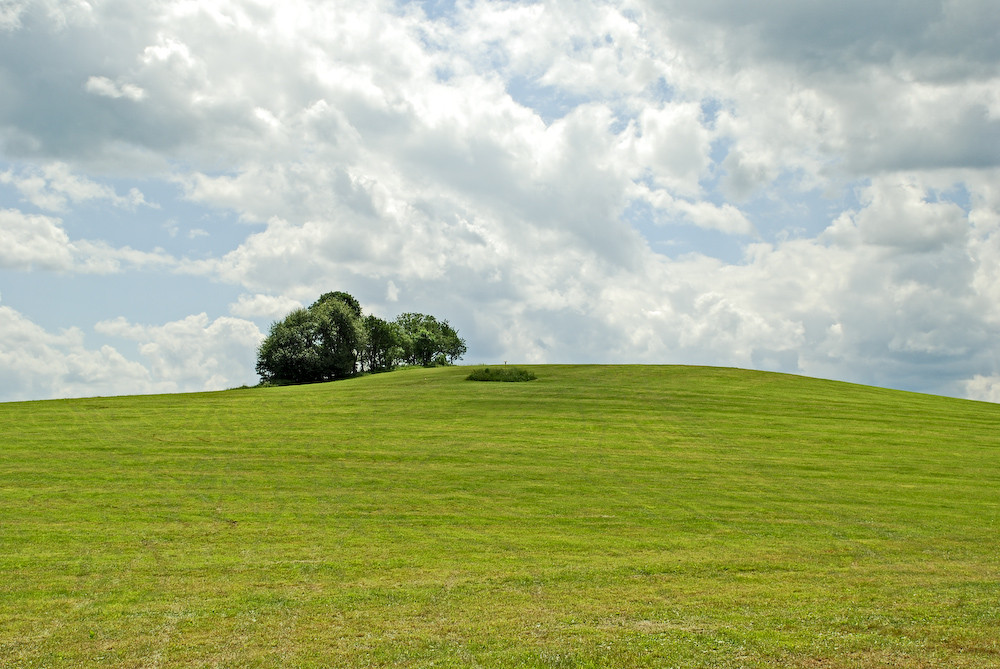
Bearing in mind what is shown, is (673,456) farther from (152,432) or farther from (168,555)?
(152,432)

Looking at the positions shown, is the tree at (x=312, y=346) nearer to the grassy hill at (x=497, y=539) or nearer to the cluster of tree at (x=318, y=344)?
the cluster of tree at (x=318, y=344)

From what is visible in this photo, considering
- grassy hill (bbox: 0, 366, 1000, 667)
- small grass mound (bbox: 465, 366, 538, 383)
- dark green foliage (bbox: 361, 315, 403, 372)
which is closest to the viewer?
grassy hill (bbox: 0, 366, 1000, 667)

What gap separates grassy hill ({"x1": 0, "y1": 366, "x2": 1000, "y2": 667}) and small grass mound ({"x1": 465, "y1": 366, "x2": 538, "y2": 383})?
54.3 ft

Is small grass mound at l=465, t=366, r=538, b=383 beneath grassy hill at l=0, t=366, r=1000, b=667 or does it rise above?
above

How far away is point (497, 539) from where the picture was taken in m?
21.4

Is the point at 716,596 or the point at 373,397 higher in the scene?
the point at 373,397

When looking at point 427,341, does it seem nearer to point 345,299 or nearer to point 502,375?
point 345,299

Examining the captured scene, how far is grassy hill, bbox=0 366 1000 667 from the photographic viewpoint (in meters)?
13.7

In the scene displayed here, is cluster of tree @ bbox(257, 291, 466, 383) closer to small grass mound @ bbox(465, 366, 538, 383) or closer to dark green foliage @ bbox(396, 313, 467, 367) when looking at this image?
dark green foliage @ bbox(396, 313, 467, 367)

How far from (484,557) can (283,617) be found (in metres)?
6.22

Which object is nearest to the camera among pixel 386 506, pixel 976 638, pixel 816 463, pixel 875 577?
pixel 976 638

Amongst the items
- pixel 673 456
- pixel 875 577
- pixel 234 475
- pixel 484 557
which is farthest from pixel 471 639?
pixel 673 456

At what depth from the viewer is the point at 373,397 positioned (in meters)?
51.9

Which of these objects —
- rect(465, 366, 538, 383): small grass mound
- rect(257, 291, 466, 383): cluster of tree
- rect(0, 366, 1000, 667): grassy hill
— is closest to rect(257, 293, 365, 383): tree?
rect(257, 291, 466, 383): cluster of tree
